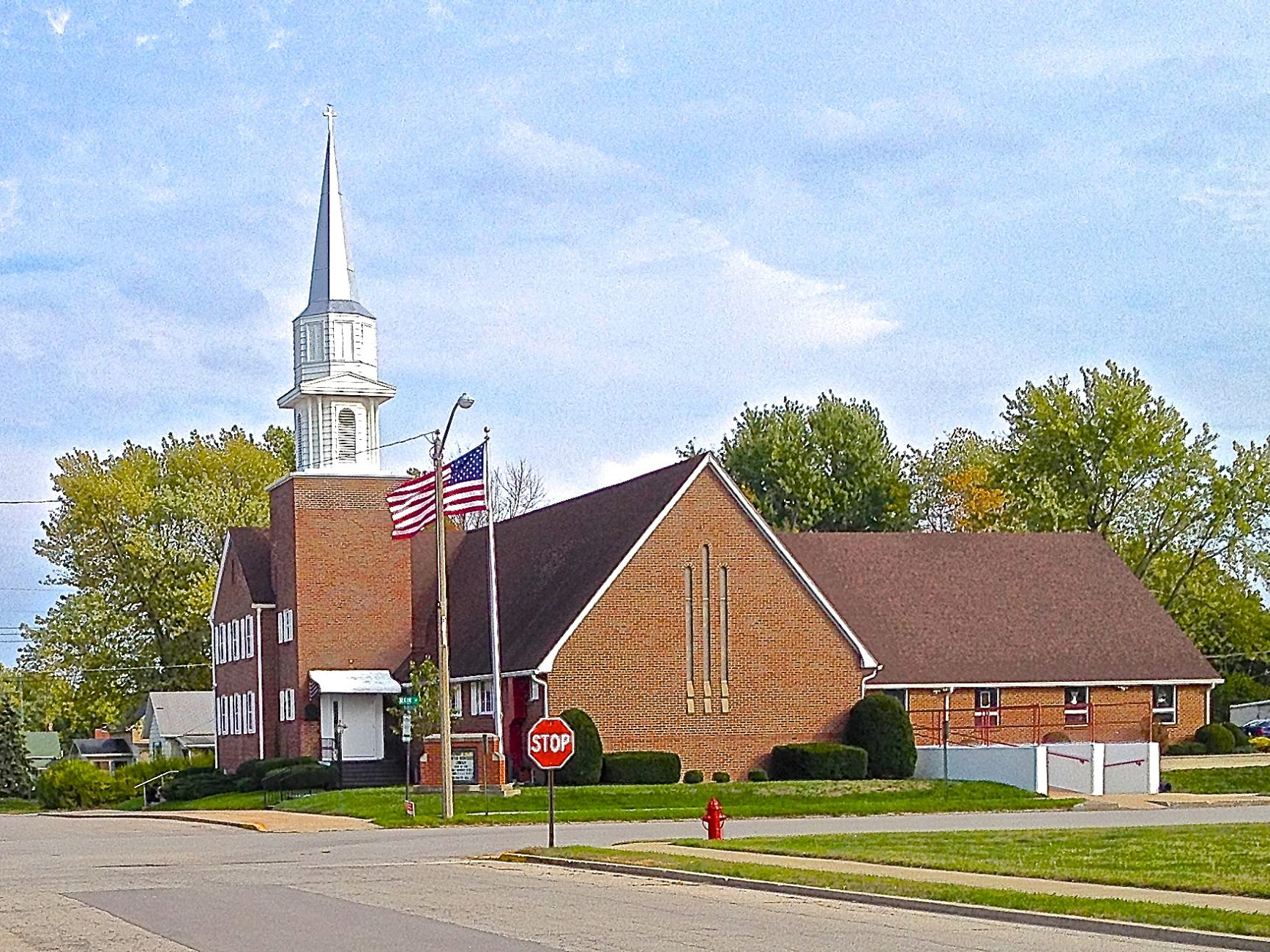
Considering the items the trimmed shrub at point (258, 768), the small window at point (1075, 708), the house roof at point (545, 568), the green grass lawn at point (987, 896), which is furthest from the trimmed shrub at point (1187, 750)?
the green grass lawn at point (987, 896)

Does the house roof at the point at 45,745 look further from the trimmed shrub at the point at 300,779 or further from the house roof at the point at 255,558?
the trimmed shrub at the point at 300,779

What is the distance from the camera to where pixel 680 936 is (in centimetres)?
1678

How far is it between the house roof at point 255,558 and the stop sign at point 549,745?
118ft

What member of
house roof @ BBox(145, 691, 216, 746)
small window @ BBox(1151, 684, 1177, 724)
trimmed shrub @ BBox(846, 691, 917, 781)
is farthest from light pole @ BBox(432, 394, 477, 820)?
house roof @ BBox(145, 691, 216, 746)

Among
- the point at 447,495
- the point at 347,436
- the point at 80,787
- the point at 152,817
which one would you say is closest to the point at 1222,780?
the point at 447,495

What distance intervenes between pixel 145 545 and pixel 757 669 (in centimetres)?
3556

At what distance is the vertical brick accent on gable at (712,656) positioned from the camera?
50.6 m

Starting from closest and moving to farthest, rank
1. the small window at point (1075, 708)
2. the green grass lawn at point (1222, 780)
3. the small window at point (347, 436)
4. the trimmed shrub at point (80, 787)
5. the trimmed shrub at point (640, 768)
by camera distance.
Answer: the trimmed shrub at point (640, 768)
the green grass lawn at point (1222, 780)
the small window at point (1075, 708)
the small window at point (347, 436)
the trimmed shrub at point (80, 787)

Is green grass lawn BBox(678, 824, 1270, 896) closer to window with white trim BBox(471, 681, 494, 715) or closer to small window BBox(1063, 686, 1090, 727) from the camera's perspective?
window with white trim BBox(471, 681, 494, 715)

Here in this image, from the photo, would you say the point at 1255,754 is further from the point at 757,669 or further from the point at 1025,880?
the point at 1025,880

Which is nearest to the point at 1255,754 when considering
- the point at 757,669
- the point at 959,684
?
the point at 959,684

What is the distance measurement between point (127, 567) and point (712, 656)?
1449 inches

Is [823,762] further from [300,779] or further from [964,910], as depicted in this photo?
[964,910]

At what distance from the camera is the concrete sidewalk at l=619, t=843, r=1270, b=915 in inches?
727
